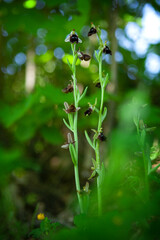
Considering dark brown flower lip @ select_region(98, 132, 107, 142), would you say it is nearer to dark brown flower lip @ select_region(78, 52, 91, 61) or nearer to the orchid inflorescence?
the orchid inflorescence

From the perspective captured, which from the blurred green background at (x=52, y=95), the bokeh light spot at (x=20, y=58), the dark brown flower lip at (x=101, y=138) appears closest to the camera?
the dark brown flower lip at (x=101, y=138)

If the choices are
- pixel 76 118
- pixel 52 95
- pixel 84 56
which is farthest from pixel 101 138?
Result: pixel 52 95

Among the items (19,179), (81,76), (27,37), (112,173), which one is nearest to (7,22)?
(81,76)

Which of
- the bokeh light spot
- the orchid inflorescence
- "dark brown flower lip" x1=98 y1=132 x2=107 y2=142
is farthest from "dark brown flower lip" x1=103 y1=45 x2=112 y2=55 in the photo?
the bokeh light spot

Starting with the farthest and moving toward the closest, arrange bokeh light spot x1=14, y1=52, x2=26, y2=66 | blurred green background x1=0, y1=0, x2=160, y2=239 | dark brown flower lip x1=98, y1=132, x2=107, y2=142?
bokeh light spot x1=14, y1=52, x2=26, y2=66
blurred green background x1=0, y1=0, x2=160, y2=239
dark brown flower lip x1=98, y1=132, x2=107, y2=142

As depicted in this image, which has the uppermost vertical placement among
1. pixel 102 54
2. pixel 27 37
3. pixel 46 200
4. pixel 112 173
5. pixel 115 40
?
pixel 27 37

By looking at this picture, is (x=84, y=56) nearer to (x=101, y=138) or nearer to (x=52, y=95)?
(x=101, y=138)

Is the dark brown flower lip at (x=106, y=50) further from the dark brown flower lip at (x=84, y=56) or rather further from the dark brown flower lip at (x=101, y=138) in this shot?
the dark brown flower lip at (x=101, y=138)

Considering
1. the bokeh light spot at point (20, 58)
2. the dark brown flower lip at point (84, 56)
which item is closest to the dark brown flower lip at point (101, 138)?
the dark brown flower lip at point (84, 56)

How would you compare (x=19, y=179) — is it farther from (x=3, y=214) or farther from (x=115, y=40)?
(x=115, y=40)
